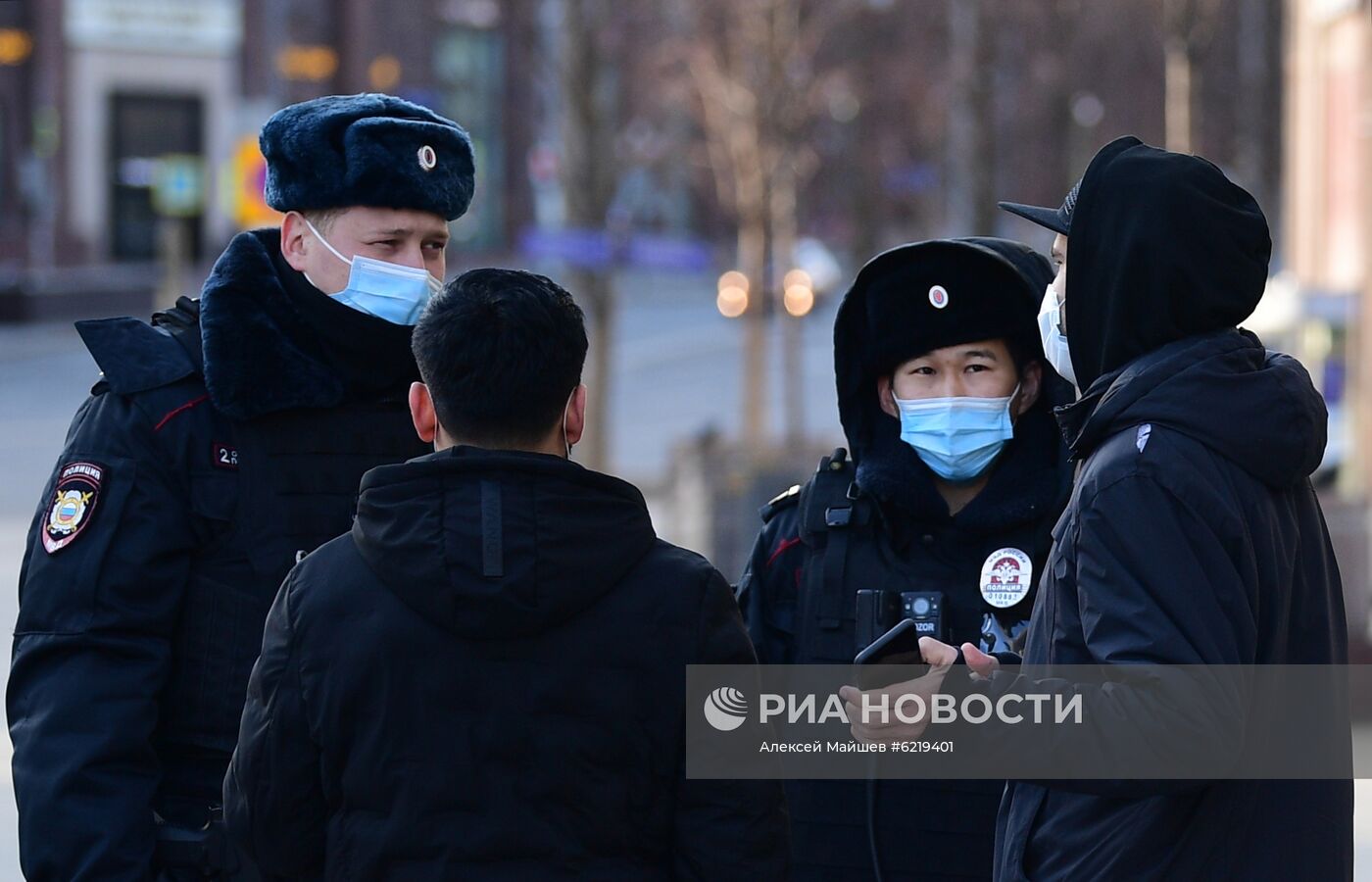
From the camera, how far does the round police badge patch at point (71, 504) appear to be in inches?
111

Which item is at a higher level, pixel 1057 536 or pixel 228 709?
pixel 1057 536

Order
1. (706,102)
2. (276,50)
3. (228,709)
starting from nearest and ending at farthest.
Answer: (228,709)
(706,102)
(276,50)

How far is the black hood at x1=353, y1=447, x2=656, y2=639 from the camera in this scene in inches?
90.4

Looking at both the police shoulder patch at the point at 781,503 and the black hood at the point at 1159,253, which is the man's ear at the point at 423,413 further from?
the police shoulder patch at the point at 781,503

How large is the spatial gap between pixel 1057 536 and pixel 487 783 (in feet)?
2.77

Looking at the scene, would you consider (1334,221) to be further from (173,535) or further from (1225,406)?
(173,535)

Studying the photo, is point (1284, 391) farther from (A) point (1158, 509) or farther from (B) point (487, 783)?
(B) point (487, 783)

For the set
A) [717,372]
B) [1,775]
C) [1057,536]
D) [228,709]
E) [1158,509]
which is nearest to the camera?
[1158,509]

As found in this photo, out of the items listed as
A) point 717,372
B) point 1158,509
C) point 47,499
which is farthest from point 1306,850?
point 717,372

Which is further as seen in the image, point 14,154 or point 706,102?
point 14,154

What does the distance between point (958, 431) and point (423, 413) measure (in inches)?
47.0

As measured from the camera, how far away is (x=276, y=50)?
42.8 m

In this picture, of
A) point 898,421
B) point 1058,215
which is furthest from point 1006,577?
point 1058,215

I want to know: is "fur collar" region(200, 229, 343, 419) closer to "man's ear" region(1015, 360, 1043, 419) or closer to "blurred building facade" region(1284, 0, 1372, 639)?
"man's ear" region(1015, 360, 1043, 419)
